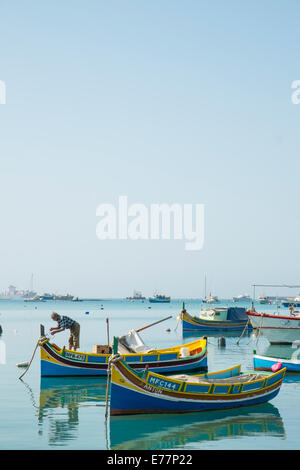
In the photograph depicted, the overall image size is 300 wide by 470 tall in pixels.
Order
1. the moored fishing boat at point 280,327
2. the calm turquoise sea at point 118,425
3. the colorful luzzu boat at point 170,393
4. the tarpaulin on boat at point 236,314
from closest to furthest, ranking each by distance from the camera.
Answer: the calm turquoise sea at point 118,425 < the colorful luzzu boat at point 170,393 < the moored fishing boat at point 280,327 < the tarpaulin on boat at point 236,314

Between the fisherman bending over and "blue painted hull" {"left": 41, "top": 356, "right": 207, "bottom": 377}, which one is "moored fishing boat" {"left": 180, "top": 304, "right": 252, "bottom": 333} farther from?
"blue painted hull" {"left": 41, "top": 356, "right": 207, "bottom": 377}

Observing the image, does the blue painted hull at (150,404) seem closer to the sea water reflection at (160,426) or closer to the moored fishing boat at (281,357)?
the sea water reflection at (160,426)

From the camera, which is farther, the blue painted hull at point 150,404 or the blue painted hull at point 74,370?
the blue painted hull at point 74,370

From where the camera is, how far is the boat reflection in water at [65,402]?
64.2ft

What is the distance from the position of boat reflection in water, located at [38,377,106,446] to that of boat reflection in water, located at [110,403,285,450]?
1.68 meters

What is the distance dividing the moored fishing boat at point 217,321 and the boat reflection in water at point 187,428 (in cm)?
4352

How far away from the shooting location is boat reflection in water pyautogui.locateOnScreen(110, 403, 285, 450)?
18484mm

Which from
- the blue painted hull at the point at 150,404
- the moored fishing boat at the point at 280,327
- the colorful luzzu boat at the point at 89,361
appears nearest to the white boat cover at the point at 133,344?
the colorful luzzu boat at the point at 89,361

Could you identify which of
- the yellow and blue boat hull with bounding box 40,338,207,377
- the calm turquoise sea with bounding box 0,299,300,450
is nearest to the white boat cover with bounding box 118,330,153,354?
the yellow and blue boat hull with bounding box 40,338,207,377

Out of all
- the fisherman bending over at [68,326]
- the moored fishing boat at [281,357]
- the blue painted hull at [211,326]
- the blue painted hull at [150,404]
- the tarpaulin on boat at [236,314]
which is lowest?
the blue painted hull at [211,326]

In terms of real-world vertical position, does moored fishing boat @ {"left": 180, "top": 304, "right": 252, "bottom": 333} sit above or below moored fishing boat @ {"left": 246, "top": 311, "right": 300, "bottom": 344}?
below

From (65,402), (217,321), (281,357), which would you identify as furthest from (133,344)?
(217,321)
